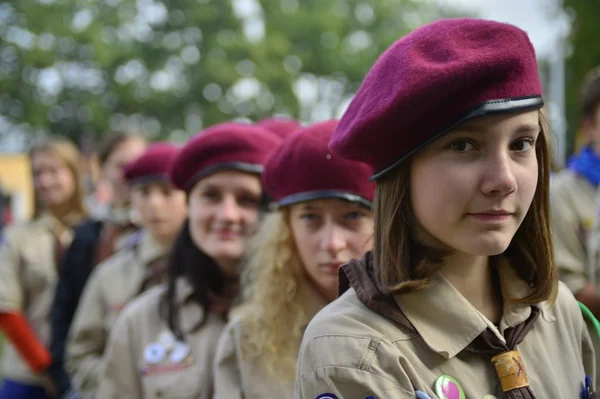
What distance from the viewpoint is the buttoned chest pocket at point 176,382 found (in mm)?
2998

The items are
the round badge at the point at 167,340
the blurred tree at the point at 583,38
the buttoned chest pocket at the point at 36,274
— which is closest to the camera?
the round badge at the point at 167,340

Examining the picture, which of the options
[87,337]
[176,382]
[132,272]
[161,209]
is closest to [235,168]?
[176,382]

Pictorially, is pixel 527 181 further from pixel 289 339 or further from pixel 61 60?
pixel 61 60

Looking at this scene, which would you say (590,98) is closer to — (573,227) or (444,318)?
(573,227)

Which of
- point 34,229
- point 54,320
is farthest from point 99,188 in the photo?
point 54,320

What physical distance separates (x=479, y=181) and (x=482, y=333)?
0.38 meters

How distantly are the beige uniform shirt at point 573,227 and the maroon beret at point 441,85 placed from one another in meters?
2.19

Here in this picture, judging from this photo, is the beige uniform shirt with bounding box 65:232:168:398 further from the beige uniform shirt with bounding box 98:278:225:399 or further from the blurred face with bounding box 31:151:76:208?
the blurred face with bounding box 31:151:76:208

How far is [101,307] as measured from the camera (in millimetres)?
4090

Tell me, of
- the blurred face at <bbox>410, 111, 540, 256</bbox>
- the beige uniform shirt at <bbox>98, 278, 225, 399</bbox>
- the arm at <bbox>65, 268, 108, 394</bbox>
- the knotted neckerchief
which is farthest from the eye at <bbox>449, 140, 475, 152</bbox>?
the arm at <bbox>65, 268, 108, 394</bbox>

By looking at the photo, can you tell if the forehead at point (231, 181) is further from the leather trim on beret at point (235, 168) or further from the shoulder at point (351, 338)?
the shoulder at point (351, 338)

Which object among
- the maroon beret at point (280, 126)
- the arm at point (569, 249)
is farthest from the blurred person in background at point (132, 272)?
the arm at point (569, 249)

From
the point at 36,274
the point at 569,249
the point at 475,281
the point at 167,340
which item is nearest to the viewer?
the point at 475,281

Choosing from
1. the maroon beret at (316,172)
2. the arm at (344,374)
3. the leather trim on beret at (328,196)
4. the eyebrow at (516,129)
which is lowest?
the arm at (344,374)
